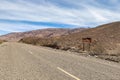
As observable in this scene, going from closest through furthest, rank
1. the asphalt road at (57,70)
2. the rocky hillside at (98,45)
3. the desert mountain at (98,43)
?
the asphalt road at (57,70), the rocky hillside at (98,45), the desert mountain at (98,43)

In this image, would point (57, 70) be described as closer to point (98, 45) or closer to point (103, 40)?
point (98, 45)

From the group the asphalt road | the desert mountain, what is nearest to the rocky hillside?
the desert mountain

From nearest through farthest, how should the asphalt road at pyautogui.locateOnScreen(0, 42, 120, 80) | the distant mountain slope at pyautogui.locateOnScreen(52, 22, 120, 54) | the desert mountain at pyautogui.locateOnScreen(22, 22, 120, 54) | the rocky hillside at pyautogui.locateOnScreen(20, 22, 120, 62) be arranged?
the asphalt road at pyautogui.locateOnScreen(0, 42, 120, 80) → the rocky hillside at pyautogui.locateOnScreen(20, 22, 120, 62) → the desert mountain at pyautogui.locateOnScreen(22, 22, 120, 54) → the distant mountain slope at pyautogui.locateOnScreen(52, 22, 120, 54)

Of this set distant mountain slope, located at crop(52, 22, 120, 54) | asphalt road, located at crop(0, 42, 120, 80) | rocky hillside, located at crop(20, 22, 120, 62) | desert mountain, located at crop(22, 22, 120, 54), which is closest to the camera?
asphalt road, located at crop(0, 42, 120, 80)

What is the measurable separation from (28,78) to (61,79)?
133 cm

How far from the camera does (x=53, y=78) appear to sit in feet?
32.2

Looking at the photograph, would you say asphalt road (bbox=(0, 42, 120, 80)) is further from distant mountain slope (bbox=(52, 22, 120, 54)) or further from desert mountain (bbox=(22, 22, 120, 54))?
desert mountain (bbox=(22, 22, 120, 54))

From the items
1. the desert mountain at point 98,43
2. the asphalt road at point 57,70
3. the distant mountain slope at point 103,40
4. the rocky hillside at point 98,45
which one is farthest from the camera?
the distant mountain slope at point 103,40

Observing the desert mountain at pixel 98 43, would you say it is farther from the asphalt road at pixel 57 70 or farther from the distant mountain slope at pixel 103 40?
the asphalt road at pixel 57 70

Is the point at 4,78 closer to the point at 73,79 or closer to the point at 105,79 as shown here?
the point at 73,79

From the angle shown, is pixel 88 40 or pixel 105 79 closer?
pixel 105 79

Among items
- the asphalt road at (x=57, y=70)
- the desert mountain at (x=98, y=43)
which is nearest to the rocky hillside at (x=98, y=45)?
the desert mountain at (x=98, y=43)

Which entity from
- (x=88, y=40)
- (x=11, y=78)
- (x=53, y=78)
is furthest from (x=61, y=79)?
(x=88, y=40)

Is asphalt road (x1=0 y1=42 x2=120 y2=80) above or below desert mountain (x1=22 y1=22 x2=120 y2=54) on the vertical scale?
above
